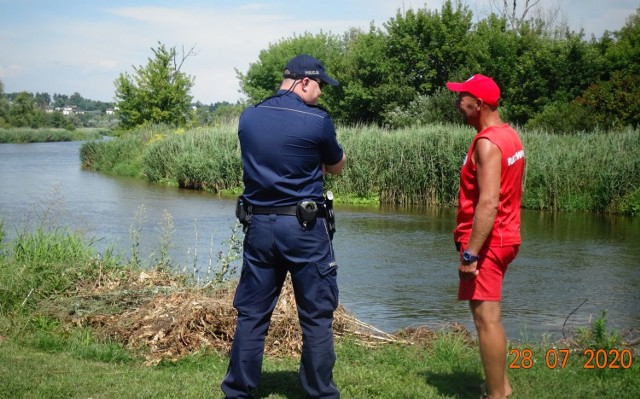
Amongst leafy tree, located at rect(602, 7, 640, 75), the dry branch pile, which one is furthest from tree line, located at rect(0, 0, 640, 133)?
the dry branch pile

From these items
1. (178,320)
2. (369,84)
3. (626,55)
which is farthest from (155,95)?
Answer: (178,320)

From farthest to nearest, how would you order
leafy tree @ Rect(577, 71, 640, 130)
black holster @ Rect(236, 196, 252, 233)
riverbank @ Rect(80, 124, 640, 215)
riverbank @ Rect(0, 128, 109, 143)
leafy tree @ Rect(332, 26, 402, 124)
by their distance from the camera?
riverbank @ Rect(0, 128, 109, 143)
leafy tree @ Rect(332, 26, 402, 124)
leafy tree @ Rect(577, 71, 640, 130)
riverbank @ Rect(80, 124, 640, 215)
black holster @ Rect(236, 196, 252, 233)

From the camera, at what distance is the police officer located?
16.6 feet

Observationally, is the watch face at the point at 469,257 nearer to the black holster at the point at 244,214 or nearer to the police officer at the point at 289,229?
Result: the police officer at the point at 289,229

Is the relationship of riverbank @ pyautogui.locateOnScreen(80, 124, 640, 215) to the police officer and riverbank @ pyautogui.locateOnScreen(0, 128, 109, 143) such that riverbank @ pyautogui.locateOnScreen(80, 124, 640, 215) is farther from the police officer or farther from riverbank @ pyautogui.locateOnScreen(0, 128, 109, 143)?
riverbank @ pyautogui.locateOnScreen(0, 128, 109, 143)

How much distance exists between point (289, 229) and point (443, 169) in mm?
19197

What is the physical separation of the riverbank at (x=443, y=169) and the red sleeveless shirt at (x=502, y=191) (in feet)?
57.7

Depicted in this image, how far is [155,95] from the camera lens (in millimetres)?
50938

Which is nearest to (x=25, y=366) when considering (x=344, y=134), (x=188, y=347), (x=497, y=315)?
(x=188, y=347)

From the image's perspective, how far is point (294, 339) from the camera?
7.01 m

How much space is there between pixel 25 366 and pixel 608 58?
120 feet

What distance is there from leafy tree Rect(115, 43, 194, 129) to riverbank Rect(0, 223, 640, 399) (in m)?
43.0
